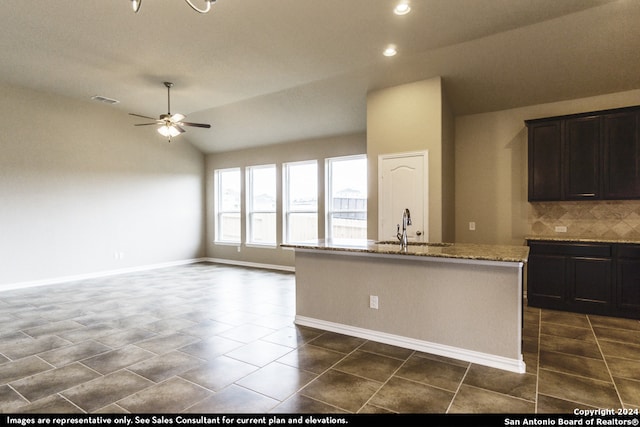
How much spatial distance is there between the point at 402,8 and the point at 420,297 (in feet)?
8.84

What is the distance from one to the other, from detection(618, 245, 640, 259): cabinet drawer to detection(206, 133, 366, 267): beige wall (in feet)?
13.0

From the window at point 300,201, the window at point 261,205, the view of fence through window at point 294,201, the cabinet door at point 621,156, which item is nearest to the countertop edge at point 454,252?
the cabinet door at point 621,156

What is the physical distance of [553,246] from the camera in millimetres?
4395

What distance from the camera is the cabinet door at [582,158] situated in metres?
4.33

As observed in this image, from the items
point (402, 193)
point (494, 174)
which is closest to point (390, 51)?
point (402, 193)

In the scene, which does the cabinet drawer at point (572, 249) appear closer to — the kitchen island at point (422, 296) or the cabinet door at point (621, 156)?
the cabinet door at point (621, 156)

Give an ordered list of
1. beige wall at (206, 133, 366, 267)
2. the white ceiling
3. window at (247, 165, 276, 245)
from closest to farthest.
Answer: the white ceiling, beige wall at (206, 133, 366, 267), window at (247, 165, 276, 245)

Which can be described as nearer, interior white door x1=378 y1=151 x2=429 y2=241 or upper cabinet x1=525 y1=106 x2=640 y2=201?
upper cabinet x1=525 y1=106 x2=640 y2=201

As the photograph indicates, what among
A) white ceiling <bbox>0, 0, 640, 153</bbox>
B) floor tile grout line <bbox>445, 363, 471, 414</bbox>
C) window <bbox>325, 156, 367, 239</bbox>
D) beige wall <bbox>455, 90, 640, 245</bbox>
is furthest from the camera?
window <bbox>325, 156, 367, 239</bbox>

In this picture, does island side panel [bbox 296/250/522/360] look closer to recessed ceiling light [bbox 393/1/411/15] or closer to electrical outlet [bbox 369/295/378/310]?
electrical outlet [bbox 369/295/378/310]

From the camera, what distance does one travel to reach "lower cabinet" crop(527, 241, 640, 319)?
4004mm

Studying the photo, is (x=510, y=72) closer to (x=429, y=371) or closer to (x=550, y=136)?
(x=550, y=136)

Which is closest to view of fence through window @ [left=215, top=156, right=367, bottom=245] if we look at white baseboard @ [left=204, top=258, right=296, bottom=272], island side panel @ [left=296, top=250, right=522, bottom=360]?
white baseboard @ [left=204, top=258, right=296, bottom=272]

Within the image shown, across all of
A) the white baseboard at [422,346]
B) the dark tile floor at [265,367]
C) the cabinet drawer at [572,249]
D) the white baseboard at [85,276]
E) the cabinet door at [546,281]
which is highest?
the cabinet drawer at [572,249]
